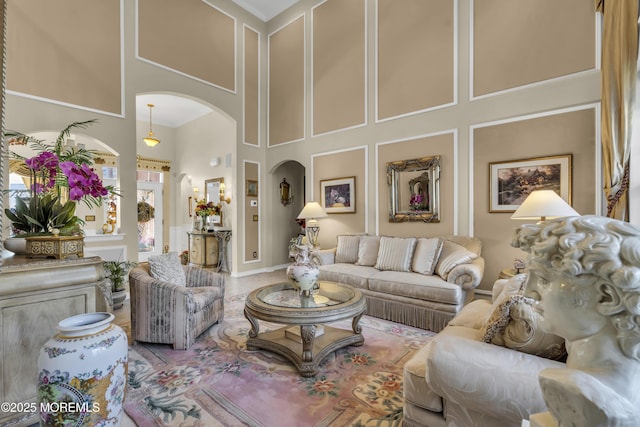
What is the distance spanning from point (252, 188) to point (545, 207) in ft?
16.2

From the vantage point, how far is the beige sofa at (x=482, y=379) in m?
1.18

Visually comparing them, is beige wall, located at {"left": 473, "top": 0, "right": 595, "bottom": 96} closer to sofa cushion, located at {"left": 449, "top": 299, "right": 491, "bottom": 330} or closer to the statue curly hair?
sofa cushion, located at {"left": 449, "top": 299, "right": 491, "bottom": 330}

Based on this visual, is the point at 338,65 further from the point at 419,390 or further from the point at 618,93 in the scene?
the point at 419,390

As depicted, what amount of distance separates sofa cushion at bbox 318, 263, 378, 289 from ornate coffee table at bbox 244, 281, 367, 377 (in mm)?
769

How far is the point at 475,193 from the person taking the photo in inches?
156

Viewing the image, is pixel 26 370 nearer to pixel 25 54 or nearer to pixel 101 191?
pixel 101 191

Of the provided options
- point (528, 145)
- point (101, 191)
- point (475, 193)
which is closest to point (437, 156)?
point (475, 193)

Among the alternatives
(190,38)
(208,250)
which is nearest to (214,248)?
(208,250)

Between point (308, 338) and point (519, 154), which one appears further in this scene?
point (519, 154)

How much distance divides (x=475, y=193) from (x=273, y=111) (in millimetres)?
4311

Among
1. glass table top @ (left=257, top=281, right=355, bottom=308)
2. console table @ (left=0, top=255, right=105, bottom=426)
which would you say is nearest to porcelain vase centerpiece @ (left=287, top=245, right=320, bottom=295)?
glass table top @ (left=257, top=281, right=355, bottom=308)

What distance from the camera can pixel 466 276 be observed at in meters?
3.13

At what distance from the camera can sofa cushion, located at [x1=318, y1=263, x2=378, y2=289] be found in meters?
3.72

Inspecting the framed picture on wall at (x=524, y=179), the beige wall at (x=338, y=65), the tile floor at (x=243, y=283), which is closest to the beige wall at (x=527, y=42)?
the framed picture on wall at (x=524, y=179)
